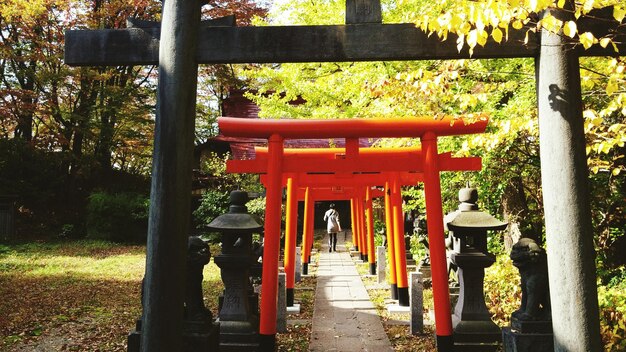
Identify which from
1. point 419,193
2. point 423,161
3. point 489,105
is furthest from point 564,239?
point 419,193

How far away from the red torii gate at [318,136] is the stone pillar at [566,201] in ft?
6.09

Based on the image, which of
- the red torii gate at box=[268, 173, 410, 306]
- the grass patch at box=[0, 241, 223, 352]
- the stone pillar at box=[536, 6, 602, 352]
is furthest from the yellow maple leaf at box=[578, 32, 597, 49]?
the grass patch at box=[0, 241, 223, 352]

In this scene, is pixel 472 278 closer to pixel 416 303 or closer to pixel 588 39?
pixel 416 303

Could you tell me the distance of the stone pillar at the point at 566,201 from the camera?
10.1ft

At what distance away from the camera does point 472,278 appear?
5.55m

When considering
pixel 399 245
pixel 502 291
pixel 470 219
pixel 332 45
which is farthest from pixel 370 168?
pixel 502 291

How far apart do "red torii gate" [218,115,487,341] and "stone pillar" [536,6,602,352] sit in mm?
1857

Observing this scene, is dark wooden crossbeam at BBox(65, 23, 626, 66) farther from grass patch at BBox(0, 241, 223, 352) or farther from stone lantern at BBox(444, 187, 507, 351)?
grass patch at BBox(0, 241, 223, 352)

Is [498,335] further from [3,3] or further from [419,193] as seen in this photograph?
[3,3]

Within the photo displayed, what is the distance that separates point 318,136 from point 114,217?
635 inches

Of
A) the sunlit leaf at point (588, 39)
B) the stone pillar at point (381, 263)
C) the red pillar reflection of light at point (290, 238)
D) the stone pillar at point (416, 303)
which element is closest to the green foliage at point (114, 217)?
the stone pillar at point (381, 263)

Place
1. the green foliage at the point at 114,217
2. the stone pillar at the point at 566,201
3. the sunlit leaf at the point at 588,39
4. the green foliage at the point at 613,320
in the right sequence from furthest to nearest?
the green foliage at the point at 114,217 < the green foliage at the point at 613,320 < the stone pillar at the point at 566,201 < the sunlit leaf at the point at 588,39

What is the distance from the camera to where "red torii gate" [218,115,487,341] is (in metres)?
5.23

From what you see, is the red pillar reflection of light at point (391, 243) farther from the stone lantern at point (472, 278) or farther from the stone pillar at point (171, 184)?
the stone pillar at point (171, 184)
